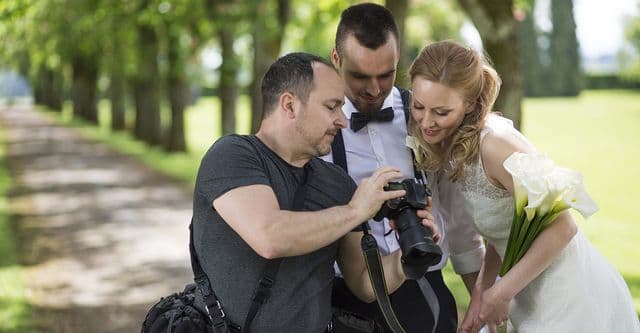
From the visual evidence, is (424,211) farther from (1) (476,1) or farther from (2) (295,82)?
(1) (476,1)

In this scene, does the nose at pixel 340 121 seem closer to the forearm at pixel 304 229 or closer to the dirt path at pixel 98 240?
the forearm at pixel 304 229

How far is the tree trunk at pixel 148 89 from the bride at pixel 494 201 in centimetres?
2328

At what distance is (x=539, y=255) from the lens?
3424 millimetres

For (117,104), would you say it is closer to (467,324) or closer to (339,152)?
(339,152)

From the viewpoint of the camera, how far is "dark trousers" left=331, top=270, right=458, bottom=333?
3906mm

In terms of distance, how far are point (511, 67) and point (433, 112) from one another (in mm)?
5332

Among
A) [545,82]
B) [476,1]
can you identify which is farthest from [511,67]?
[545,82]

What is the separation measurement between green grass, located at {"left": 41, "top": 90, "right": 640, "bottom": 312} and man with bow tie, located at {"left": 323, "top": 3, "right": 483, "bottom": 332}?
4410 mm

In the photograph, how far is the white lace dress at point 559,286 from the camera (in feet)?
11.8

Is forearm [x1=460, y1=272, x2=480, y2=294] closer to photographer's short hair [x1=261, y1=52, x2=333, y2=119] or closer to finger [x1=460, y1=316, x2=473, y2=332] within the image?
finger [x1=460, y1=316, x2=473, y2=332]

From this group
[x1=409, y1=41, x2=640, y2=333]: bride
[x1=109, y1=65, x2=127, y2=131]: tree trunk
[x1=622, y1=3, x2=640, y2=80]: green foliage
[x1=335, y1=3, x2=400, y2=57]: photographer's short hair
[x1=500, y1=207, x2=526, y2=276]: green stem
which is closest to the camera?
[x1=500, y1=207, x2=526, y2=276]: green stem

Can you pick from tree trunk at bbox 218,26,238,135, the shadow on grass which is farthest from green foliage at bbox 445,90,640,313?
tree trunk at bbox 218,26,238,135

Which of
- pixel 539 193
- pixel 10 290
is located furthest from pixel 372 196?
pixel 10 290

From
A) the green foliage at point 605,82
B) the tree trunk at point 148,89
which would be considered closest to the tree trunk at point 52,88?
the tree trunk at point 148,89
